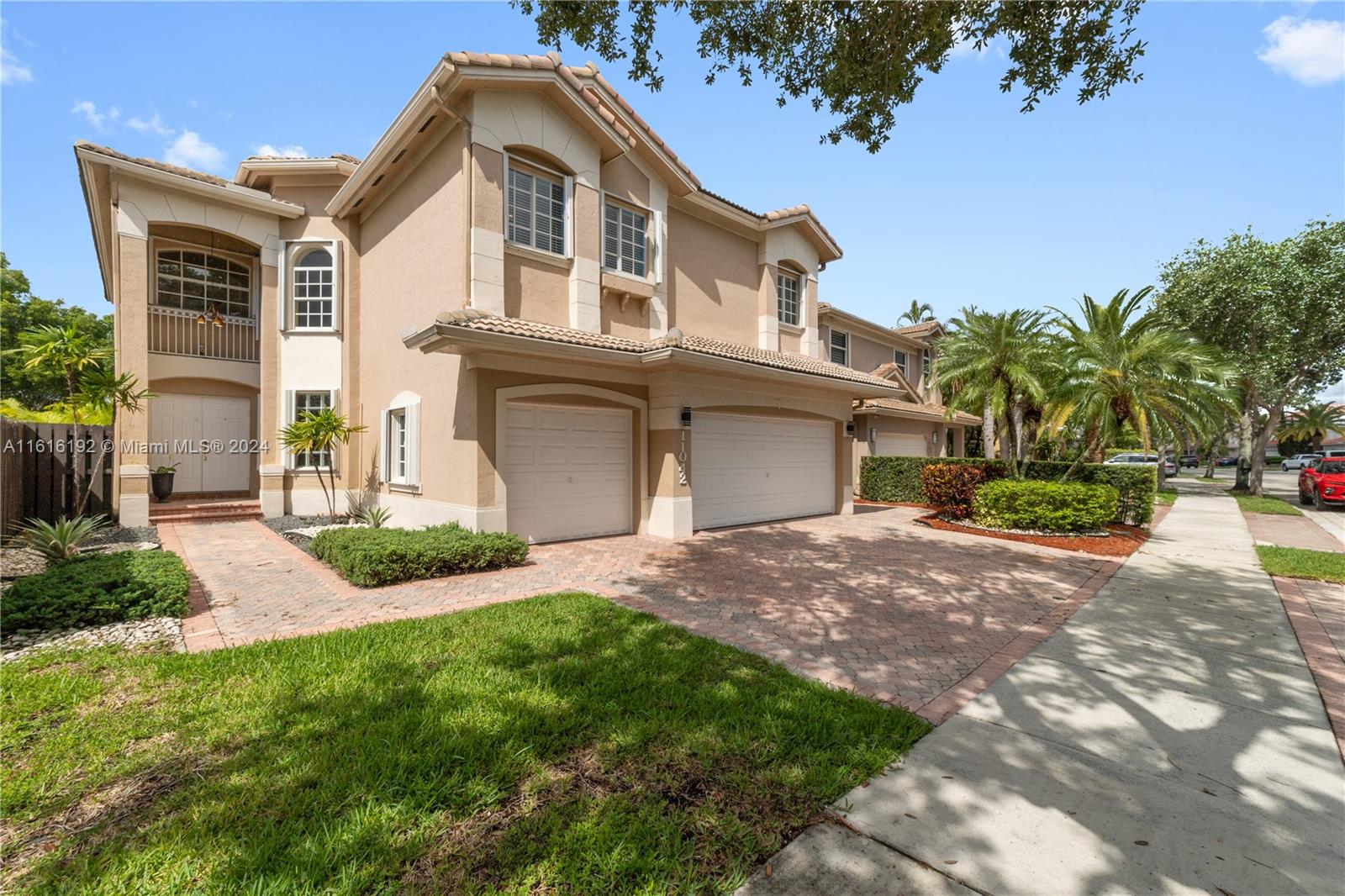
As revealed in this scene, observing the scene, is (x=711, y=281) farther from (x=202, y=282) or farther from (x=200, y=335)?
(x=202, y=282)

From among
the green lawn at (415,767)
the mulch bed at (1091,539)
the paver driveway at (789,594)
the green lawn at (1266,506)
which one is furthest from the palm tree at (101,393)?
the green lawn at (1266,506)

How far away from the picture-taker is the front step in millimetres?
12375

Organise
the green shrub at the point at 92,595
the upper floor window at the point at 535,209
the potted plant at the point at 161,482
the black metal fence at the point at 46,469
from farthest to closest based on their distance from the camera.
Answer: the potted plant at the point at 161,482
the upper floor window at the point at 535,209
the black metal fence at the point at 46,469
the green shrub at the point at 92,595

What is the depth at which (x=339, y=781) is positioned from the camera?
3016mm

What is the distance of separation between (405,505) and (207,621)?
18.4 feet

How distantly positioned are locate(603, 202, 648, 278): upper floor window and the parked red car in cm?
2415

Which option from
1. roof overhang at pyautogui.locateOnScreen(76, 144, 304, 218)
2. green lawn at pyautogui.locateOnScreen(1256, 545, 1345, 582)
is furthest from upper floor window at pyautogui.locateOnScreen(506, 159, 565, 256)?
green lawn at pyautogui.locateOnScreen(1256, 545, 1345, 582)

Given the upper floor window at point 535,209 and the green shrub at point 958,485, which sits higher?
the upper floor window at point 535,209

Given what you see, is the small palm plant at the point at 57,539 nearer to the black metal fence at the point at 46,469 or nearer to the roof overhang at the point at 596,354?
the black metal fence at the point at 46,469

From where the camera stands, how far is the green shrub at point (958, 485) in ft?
45.7

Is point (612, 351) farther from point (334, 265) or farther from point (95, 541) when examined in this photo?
point (95, 541)

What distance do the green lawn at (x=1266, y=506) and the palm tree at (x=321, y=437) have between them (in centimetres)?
2628

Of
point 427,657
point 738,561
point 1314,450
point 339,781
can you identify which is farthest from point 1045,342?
point 1314,450

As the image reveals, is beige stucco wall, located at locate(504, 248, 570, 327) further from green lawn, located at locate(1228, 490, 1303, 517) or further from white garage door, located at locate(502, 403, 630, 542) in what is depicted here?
green lawn, located at locate(1228, 490, 1303, 517)
